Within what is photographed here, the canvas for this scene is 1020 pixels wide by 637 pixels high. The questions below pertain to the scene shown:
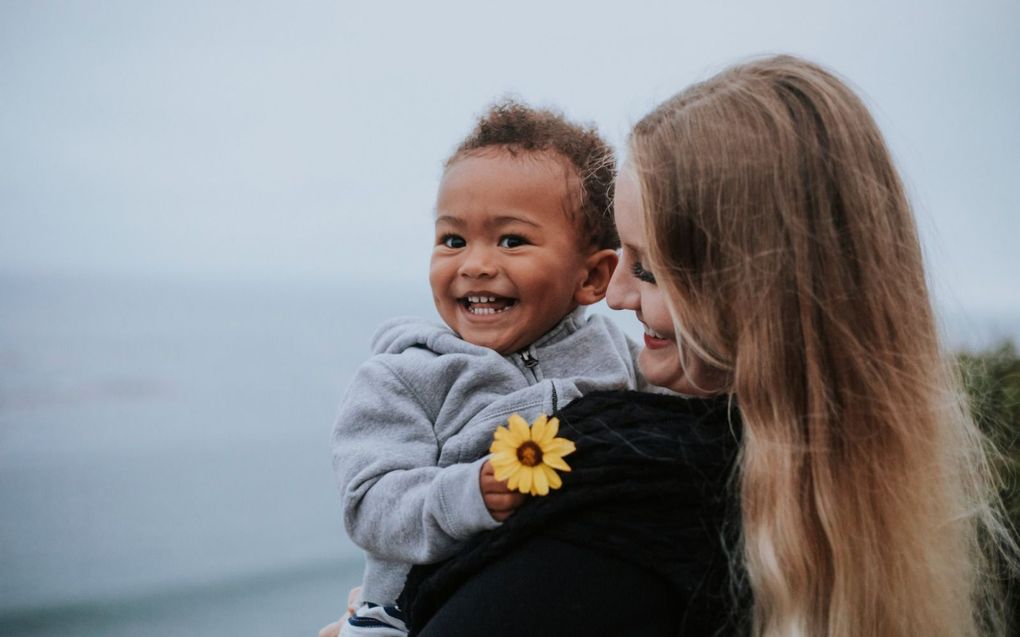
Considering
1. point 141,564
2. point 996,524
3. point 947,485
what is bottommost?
point 141,564

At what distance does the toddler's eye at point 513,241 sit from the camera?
1.68m

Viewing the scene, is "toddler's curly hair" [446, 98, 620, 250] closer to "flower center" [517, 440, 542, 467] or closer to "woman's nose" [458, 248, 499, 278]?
"woman's nose" [458, 248, 499, 278]

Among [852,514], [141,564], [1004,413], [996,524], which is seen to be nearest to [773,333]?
[852,514]

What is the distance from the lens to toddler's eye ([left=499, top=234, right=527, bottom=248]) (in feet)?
5.52

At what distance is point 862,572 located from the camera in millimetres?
1219

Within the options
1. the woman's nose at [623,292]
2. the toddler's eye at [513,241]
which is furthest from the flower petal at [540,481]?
the toddler's eye at [513,241]

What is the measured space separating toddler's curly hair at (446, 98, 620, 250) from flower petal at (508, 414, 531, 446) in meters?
0.62

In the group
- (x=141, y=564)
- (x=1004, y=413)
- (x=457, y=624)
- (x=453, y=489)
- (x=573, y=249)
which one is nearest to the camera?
(x=457, y=624)

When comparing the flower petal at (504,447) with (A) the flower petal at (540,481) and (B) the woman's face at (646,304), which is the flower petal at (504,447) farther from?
(B) the woman's face at (646,304)

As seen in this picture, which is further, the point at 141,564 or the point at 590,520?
the point at 141,564

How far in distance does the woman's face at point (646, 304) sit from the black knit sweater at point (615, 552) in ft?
0.33

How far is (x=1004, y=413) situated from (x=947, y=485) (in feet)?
2.97

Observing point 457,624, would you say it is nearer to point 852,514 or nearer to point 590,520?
point 590,520

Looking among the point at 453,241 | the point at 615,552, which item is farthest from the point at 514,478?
the point at 453,241
